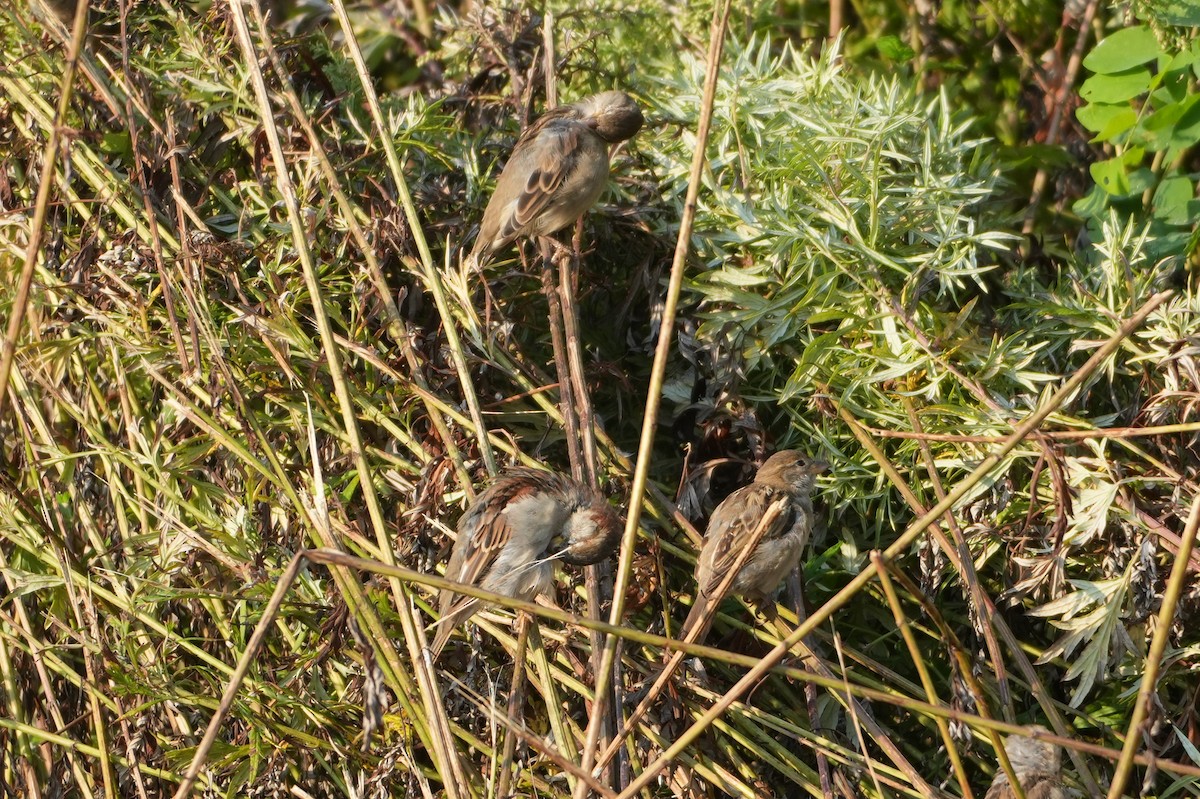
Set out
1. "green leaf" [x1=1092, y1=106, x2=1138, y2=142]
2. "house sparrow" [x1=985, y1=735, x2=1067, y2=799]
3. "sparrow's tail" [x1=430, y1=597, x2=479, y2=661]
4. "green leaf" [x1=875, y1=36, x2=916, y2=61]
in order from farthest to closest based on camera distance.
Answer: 1. "green leaf" [x1=875, y1=36, x2=916, y2=61]
2. "green leaf" [x1=1092, y1=106, x2=1138, y2=142]
3. "sparrow's tail" [x1=430, y1=597, x2=479, y2=661]
4. "house sparrow" [x1=985, y1=735, x2=1067, y2=799]

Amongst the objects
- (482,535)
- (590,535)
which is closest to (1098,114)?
(590,535)

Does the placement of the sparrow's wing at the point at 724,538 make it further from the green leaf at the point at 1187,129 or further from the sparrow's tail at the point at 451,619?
the green leaf at the point at 1187,129

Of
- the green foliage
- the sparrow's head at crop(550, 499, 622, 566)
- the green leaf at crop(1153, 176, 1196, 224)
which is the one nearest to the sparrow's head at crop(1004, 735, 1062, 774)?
the sparrow's head at crop(550, 499, 622, 566)

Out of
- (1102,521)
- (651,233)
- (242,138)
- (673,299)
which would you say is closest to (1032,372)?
(1102,521)

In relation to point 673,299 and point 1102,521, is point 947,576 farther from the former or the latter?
point 673,299

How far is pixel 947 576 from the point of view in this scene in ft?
9.94

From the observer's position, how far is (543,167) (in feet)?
10.9

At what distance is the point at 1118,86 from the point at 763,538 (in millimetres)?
1901

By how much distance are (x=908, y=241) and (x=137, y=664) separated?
7.59 ft

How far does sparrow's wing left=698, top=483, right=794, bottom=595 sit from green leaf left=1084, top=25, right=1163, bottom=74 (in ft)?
5.57

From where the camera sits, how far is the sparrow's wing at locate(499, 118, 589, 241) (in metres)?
3.26

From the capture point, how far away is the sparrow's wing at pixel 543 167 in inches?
128

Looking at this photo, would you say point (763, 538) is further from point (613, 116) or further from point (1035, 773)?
point (613, 116)

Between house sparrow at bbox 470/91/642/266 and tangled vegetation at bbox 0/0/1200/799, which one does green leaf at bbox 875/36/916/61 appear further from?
house sparrow at bbox 470/91/642/266
